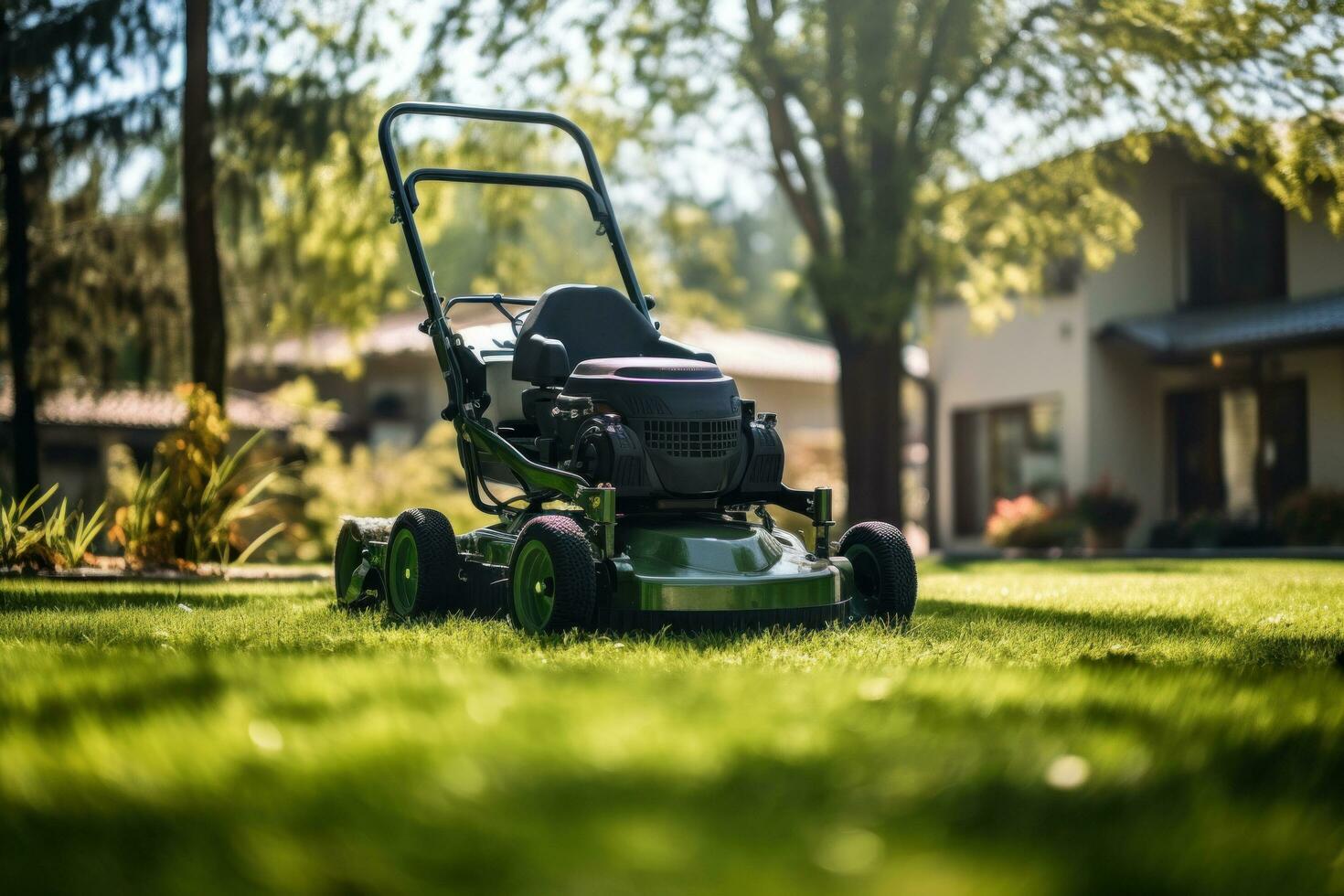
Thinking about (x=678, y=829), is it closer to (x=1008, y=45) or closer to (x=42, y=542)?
(x=42, y=542)

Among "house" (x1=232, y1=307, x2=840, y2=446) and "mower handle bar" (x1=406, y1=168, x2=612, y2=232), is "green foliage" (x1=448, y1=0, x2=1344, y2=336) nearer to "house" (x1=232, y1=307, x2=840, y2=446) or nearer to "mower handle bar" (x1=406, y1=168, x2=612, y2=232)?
"mower handle bar" (x1=406, y1=168, x2=612, y2=232)

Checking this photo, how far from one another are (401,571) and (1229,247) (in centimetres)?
1798

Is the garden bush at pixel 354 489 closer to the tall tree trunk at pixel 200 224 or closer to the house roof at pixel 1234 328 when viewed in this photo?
the tall tree trunk at pixel 200 224

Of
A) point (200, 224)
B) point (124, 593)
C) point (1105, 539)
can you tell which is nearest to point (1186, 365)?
point (1105, 539)

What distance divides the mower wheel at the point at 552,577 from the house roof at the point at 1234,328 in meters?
14.7

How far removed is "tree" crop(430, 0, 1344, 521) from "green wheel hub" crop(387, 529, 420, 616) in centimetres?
810

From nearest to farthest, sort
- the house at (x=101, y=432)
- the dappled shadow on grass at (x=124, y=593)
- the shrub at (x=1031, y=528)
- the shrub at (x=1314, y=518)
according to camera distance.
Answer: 1. the dappled shadow on grass at (x=124, y=593)
2. the shrub at (x=1314, y=518)
3. the shrub at (x=1031, y=528)
4. the house at (x=101, y=432)

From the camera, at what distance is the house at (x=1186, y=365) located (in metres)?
20.6

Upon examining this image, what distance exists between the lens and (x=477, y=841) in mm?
2408

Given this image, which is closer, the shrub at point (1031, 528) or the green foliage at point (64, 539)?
the green foliage at point (64, 539)

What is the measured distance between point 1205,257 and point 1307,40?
31.5 feet

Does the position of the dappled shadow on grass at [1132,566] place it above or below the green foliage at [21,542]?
below

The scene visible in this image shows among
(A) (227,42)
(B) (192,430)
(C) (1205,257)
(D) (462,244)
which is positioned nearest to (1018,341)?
(C) (1205,257)

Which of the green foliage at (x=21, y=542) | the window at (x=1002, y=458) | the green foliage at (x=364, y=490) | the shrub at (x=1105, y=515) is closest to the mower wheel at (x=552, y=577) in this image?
the green foliage at (x=21, y=542)
